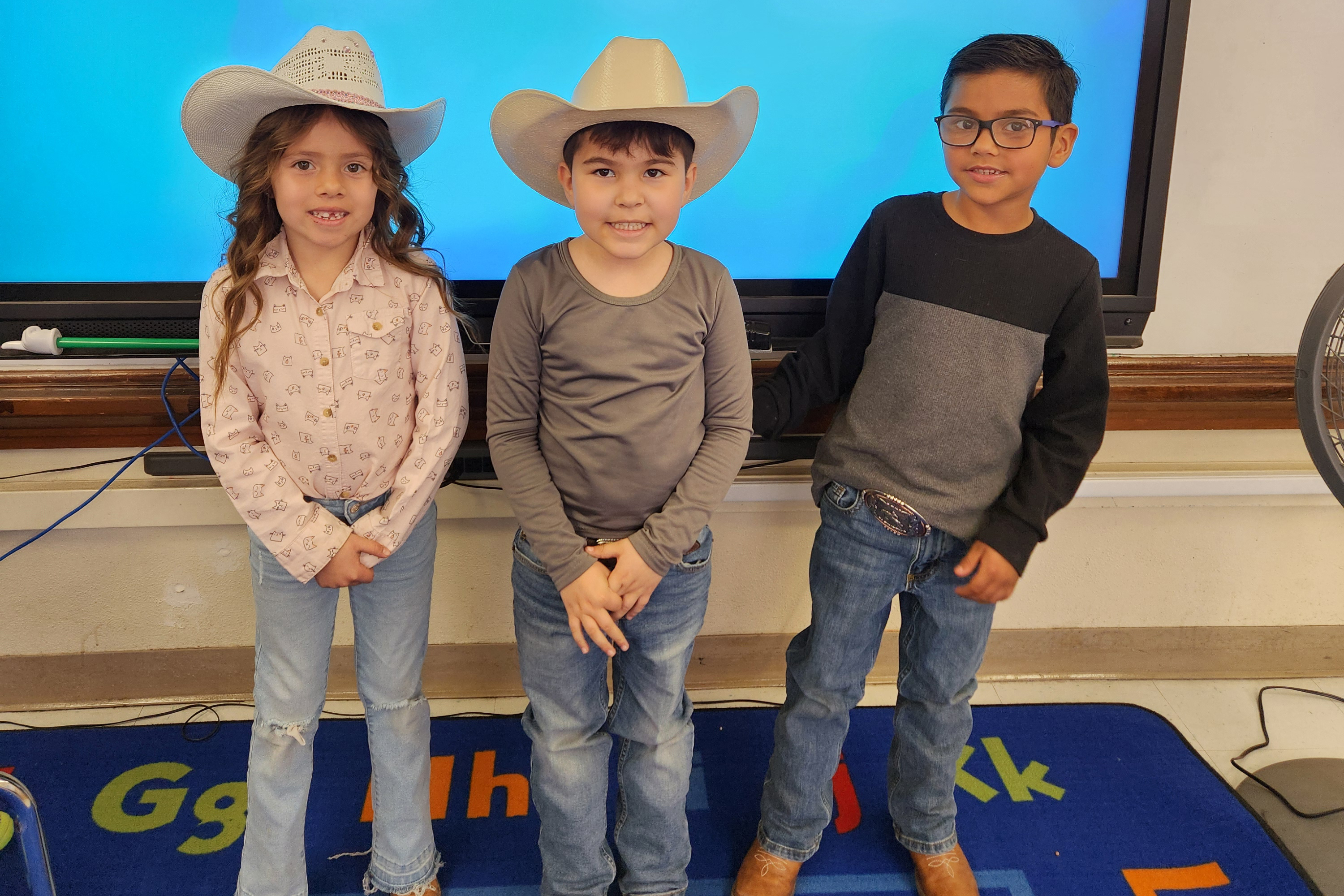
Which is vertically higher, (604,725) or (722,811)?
(604,725)

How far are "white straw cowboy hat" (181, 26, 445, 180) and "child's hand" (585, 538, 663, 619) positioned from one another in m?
0.62

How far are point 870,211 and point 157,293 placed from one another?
46.8 inches

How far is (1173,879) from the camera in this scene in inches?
57.6

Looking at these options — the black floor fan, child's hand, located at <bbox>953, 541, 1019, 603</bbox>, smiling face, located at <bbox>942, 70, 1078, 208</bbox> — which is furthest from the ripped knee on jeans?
the black floor fan

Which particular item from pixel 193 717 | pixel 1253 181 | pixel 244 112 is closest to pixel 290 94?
pixel 244 112

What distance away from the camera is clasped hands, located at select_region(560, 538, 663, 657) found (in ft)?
3.73

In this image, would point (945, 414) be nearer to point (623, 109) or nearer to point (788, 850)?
point (623, 109)

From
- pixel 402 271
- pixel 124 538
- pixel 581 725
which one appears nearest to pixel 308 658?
pixel 581 725

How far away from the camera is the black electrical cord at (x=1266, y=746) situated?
162cm

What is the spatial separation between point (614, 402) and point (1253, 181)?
1.29m

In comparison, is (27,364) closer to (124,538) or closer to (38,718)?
(124,538)

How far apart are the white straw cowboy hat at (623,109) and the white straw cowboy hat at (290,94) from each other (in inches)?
5.1

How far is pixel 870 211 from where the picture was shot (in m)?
1.51

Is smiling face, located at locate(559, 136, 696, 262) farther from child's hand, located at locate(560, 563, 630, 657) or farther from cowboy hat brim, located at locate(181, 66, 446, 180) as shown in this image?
child's hand, located at locate(560, 563, 630, 657)
